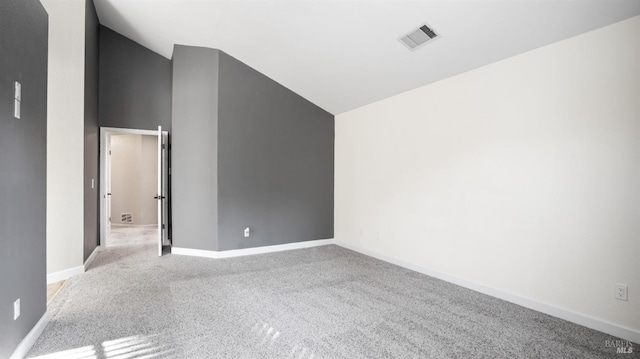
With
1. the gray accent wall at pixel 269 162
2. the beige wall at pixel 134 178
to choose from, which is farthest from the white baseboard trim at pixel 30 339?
the beige wall at pixel 134 178

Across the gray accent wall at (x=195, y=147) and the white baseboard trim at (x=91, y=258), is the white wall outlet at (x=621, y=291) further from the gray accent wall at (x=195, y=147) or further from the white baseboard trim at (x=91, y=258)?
the white baseboard trim at (x=91, y=258)

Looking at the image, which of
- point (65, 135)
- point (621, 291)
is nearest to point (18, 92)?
point (65, 135)

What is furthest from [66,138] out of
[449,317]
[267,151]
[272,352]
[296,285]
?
[449,317]

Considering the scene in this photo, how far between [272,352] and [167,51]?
5226mm

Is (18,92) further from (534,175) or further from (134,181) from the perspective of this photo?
(134,181)

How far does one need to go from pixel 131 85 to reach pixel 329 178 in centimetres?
388

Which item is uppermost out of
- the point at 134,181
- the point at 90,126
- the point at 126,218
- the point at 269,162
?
the point at 90,126

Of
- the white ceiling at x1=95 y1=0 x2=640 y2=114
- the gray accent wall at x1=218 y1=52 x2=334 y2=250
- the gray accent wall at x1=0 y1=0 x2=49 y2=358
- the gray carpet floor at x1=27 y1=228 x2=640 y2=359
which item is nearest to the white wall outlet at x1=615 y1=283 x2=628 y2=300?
the gray carpet floor at x1=27 y1=228 x2=640 y2=359

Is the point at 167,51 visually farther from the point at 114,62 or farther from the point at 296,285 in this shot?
the point at 296,285

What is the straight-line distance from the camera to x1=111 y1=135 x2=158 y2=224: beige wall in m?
7.87

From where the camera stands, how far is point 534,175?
285 cm

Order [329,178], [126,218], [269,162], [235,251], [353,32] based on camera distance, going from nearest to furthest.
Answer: [353,32], [235,251], [269,162], [329,178], [126,218]

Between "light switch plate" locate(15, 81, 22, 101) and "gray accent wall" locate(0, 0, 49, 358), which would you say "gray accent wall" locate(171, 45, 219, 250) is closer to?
"gray accent wall" locate(0, 0, 49, 358)

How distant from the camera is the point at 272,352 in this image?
207cm
